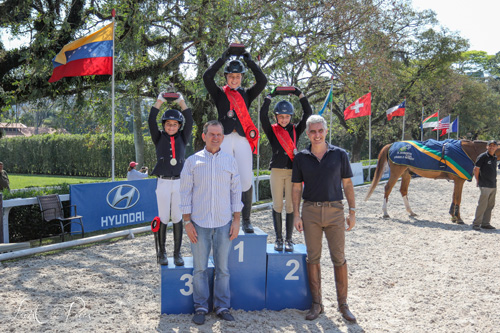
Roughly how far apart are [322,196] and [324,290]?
1702 mm

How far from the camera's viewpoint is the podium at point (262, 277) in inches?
165

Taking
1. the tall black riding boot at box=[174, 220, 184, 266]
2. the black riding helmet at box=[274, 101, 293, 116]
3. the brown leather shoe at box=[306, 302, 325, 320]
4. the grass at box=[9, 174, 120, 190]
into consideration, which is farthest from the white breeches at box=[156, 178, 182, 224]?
the grass at box=[9, 174, 120, 190]

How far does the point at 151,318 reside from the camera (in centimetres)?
403

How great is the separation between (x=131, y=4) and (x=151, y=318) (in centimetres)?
702

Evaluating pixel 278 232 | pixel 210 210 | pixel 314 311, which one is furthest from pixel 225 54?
pixel 314 311

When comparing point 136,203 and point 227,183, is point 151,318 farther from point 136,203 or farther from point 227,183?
point 136,203

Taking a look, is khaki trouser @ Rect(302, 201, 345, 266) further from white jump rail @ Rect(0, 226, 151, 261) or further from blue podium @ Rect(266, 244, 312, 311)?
white jump rail @ Rect(0, 226, 151, 261)

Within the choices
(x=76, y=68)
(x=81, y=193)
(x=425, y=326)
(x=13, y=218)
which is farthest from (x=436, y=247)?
(x=13, y=218)

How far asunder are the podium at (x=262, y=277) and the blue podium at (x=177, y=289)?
0.01m

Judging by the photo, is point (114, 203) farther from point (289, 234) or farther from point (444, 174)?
point (444, 174)

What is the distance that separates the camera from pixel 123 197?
8672 millimetres

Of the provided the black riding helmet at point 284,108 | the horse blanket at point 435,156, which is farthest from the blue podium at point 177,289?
the horse blanket at point 435,156

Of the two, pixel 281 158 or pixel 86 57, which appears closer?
pixel 281 158

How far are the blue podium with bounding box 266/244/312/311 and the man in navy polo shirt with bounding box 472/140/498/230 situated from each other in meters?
6.24
